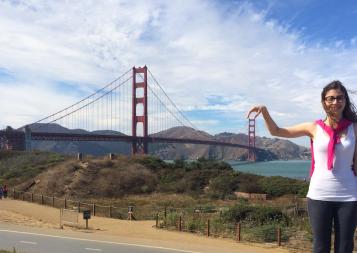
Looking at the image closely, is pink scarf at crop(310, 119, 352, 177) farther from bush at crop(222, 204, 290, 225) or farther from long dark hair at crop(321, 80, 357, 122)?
bush at crop(222, 204, 290, 225)

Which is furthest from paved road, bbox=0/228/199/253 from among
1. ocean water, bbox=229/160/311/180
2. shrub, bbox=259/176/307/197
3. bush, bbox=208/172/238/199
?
ocean water, bbox=229/160/311/180

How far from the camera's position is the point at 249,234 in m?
16.7

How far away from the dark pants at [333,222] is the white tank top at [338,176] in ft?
0.14

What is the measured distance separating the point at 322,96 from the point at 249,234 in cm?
1392

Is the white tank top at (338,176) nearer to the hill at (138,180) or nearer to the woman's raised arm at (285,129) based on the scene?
the woman's raised arm at (285,129)

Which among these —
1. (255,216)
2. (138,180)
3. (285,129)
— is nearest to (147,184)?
(138,180)

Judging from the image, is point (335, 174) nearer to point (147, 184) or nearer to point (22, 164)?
point (147, 184)

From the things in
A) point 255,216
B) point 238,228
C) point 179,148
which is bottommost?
point 238,228

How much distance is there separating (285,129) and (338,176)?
488mm

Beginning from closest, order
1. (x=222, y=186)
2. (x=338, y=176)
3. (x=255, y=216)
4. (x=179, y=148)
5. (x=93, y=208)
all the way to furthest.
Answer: (x=338, y=176) → (x=255, y=216) → (x=93, y=208) → (x=222, y=186) → (x=179, y=148)

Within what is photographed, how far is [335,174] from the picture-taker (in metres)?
3.13

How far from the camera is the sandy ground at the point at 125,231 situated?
50.1 feet

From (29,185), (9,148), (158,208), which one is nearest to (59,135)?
(9,148)

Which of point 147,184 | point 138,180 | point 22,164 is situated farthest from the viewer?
point 22,164
